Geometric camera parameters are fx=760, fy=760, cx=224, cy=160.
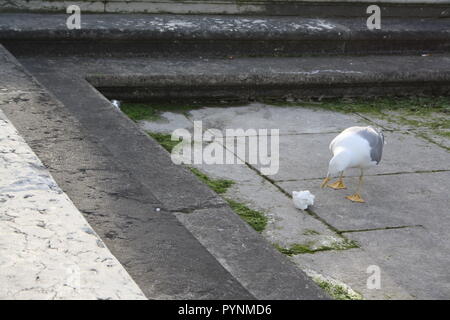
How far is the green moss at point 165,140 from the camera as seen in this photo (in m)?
4.40

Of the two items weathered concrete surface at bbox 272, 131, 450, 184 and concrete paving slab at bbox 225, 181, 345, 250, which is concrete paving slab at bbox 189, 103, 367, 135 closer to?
weathered concrete surface at bbox 272, 131, 450, 184

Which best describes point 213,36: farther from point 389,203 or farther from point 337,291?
point 337,291

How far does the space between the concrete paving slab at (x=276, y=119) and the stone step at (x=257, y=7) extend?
127 centimetres

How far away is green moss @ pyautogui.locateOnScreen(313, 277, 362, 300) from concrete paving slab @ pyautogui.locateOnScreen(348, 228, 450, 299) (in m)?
0.21

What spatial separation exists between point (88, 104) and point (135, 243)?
203 cm

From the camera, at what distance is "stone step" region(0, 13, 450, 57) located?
212 inches

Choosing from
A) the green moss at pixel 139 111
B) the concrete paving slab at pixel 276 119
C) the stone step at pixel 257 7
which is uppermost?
the stone step at pixel 257 7

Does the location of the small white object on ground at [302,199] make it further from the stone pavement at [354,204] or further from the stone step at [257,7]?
the stone step at [257,7]

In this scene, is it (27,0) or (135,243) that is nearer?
(135,243)

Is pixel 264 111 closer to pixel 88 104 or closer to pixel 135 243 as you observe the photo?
pixel 88 104

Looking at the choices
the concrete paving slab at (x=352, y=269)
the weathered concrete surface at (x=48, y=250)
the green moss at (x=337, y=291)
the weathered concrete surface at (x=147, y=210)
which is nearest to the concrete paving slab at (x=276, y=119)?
the weathered concrete surface at (x=147, y=210)
